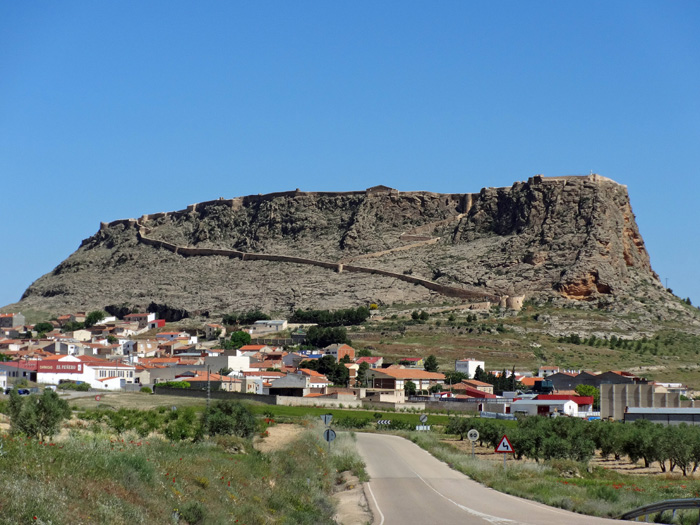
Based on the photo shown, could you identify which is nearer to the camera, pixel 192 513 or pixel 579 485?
pixel 192 513

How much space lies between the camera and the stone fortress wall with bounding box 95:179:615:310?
99.1 m

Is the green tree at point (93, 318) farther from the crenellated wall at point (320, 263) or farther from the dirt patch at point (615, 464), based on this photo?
the dirt patch at point (615, 464)

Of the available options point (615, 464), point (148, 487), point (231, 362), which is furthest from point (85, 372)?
point (148, 487)

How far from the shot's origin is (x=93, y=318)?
107750 mm

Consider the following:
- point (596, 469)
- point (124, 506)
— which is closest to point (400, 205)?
point (596, 469)

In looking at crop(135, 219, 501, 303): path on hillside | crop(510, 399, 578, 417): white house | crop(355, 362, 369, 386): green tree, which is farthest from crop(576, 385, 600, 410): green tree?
crop(135, 219, 501, 303): path on hillside

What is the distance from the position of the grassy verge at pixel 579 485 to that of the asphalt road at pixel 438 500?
1.46 feet

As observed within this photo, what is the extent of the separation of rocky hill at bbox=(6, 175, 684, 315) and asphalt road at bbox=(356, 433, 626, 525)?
211 feet

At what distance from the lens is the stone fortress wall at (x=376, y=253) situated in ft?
325

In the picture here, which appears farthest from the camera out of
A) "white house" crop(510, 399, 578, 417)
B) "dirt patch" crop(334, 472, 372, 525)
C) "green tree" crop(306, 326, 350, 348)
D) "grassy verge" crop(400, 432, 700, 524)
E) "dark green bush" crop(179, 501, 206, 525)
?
"green tree" crop(306, 326, 350, 348)

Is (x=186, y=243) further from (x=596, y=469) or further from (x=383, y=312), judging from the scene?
(x=596, y=469)

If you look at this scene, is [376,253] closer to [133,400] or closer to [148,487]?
[133,400]

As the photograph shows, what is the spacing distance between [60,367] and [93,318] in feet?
136

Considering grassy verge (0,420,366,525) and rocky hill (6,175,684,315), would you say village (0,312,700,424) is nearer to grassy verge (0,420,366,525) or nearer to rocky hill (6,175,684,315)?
rocky hill (6,175,684,315)
